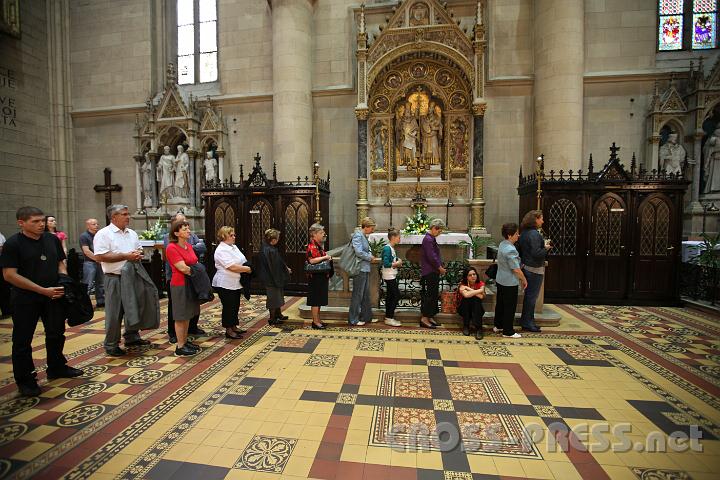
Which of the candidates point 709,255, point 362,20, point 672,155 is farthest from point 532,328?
point 362,20

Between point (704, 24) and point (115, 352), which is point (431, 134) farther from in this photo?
point (115, 352)

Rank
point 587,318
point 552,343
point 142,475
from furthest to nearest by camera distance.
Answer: point 587,318
point 552,343
point 142,475

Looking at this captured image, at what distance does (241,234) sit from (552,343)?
24.4 ft

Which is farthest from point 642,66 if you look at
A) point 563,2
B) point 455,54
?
point 455,54

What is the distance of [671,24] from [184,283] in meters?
14.1

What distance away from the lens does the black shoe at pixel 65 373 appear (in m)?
4.09

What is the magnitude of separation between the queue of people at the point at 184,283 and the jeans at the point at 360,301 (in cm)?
2

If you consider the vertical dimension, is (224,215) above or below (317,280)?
above

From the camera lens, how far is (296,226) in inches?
360

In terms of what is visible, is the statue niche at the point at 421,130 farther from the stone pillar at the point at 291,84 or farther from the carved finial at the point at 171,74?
the carved finial at the point at 171,74

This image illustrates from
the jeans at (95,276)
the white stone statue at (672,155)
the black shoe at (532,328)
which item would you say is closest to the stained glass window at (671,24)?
the white stone statue at (672,155)

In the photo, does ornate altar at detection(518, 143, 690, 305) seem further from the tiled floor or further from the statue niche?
the statue niche

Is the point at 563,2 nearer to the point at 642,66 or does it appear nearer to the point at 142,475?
the point at 642,66

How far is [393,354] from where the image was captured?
4.84 m
